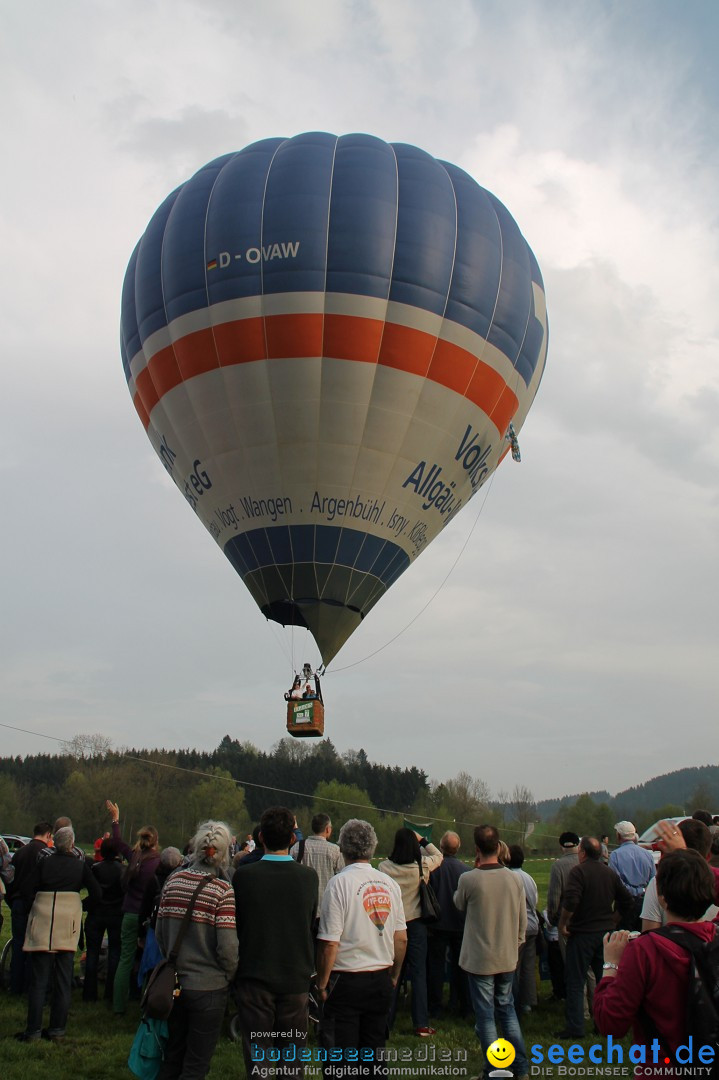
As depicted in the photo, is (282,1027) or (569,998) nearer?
(282,1027)

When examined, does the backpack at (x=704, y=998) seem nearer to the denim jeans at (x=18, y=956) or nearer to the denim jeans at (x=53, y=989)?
the denim jeans at (x=53, y=989)

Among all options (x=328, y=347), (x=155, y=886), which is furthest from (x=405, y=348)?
(x=155, y=886)

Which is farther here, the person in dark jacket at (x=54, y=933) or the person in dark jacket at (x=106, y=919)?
the person in dark jacket at (x=106, y=919)

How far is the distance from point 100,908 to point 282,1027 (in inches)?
136

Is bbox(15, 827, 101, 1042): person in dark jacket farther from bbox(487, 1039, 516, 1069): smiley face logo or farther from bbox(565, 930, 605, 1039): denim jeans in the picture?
bbox(565, 930, 605, 1039): denim jeans

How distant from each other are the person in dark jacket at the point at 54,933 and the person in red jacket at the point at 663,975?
437 cm

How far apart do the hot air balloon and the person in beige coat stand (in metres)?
7.93

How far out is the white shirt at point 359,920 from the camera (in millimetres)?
4180

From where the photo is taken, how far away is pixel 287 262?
13.4m

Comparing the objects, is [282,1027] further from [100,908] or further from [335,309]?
[335,309]

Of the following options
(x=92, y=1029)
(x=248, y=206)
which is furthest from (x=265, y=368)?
(x=92, y=1029)

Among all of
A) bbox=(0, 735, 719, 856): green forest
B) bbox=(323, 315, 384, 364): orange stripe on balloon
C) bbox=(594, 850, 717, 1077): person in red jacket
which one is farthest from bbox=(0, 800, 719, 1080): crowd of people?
bbox=(0, 735, 719, 856): green forest

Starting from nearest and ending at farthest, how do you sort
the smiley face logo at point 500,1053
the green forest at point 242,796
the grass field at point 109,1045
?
1. the smiley face logo at point 500,1053
2. the grass field at point 109,1045
3. the green forest at point 242,796

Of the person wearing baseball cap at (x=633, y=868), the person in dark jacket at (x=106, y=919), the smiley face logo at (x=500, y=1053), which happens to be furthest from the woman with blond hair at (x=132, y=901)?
the person wearing baseball cap at (x=633, y=868)
